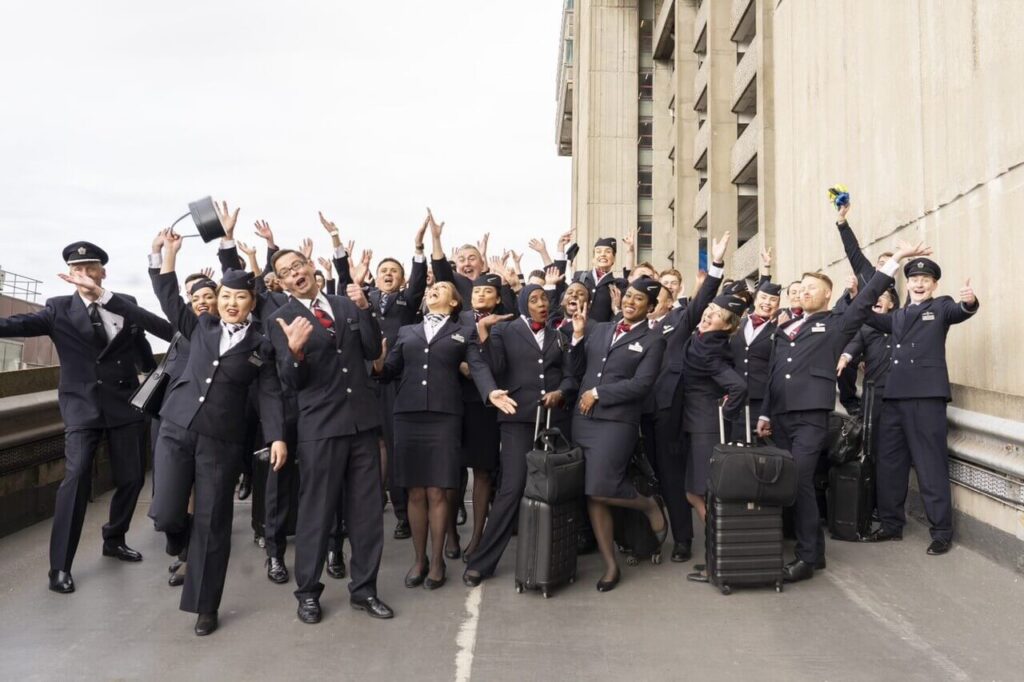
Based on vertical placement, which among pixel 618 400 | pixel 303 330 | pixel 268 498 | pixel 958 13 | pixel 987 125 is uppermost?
pixel 958 13

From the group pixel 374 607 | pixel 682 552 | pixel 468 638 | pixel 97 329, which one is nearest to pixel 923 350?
pixel 682 552

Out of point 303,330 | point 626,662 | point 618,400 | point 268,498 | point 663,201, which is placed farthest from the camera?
point 663,201

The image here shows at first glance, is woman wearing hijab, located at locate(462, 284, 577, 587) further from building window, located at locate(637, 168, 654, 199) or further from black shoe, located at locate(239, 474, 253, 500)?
building window, located at locate(637, 168, 654, 199)

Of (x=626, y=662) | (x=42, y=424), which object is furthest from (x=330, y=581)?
(x=42, y=424)

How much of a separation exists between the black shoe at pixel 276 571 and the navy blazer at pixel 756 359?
3758mm

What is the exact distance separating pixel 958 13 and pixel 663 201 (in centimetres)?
3181

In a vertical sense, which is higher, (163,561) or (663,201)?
(663,201)

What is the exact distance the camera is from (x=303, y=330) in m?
4.79

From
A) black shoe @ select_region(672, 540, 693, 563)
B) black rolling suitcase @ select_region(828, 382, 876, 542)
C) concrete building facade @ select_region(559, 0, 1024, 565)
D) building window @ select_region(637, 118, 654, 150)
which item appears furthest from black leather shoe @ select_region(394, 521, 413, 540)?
building window @ select_region(637, 118, 654, 150)

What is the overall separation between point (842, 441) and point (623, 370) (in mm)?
2233

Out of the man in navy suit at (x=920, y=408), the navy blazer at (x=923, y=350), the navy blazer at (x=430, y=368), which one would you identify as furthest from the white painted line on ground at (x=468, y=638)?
the navy blazer at (x=923, y=350)

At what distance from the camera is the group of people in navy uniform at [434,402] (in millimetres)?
5078

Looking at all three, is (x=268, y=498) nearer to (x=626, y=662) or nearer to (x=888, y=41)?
(x=626, y=662)

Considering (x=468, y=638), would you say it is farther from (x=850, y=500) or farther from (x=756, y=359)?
(x=850, y=500)
